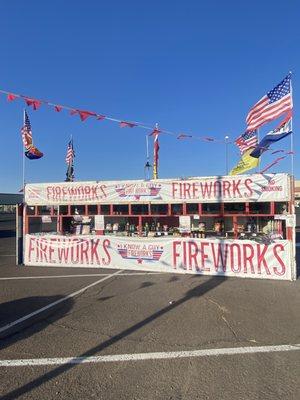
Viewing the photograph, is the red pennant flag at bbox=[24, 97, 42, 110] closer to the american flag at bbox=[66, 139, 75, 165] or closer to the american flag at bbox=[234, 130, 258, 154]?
the american flag at bbox=[234, 130, 258, 154]

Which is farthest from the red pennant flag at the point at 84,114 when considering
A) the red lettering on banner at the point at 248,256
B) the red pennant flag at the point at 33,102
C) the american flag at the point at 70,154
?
the american flag at the point at 70,154

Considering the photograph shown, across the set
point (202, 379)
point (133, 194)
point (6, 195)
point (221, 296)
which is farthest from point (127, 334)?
point (6, 195)

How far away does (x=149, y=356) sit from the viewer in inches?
Result: 207

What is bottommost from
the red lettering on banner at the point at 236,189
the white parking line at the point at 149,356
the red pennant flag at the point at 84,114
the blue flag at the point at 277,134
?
the white parking line at the point at 149,356

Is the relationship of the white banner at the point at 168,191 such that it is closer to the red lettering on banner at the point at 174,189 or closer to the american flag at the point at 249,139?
the red lettering on banner at the point at 174,189

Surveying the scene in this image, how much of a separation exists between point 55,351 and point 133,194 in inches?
319

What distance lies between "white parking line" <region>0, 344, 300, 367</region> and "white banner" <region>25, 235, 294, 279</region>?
17.4ft

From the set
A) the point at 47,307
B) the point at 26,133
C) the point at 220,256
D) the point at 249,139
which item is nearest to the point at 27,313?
the point at 47,307

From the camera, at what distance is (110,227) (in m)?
14.0

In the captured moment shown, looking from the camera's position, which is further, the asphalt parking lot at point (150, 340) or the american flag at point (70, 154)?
the american flag at point (70, 154)

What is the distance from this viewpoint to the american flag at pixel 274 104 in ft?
36.8

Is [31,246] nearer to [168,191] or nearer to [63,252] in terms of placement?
[63,252]

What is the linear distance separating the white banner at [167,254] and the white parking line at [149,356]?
5.31m

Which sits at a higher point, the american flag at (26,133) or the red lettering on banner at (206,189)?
the american flag at (26,133)
